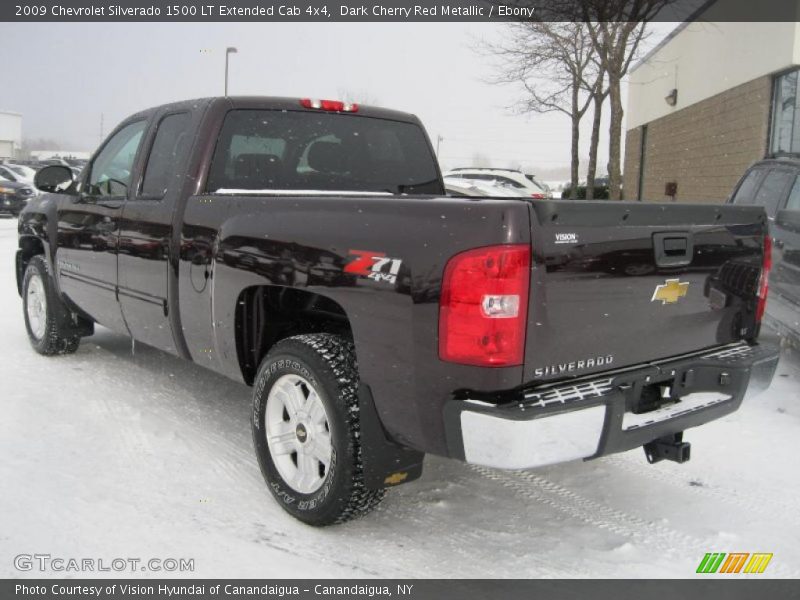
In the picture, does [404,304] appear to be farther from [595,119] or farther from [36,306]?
[595,119]

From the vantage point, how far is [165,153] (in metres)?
4.60

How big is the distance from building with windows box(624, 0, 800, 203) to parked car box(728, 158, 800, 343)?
4392mm

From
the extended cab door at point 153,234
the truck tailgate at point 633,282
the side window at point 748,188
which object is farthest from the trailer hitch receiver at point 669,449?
the side window at point 748,188

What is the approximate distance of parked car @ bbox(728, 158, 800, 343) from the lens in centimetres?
578

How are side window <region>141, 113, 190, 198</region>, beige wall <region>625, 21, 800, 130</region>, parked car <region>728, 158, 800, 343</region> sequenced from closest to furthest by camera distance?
1. side window <region>141, 113, 190, 198</region>
2. parked car <region>728, 158, 800, 343</region>
3. beige wall <region>625, 21, 800, 130</region>

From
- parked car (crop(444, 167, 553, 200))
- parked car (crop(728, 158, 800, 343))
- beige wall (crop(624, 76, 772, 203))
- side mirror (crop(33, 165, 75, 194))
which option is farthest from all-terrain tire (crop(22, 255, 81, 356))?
parked car (crop(444, 167, 553, 200))

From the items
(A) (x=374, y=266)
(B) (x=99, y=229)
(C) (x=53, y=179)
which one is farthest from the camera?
(C) (x=53, y=179)

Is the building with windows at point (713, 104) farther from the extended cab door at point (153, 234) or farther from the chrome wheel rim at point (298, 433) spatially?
the chrome wheel rim at point (298, 433)

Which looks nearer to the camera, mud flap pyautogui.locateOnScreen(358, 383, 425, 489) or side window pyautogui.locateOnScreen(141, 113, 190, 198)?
mud flap pyautogui.locateOnScreen(358, 383, 425, 489)

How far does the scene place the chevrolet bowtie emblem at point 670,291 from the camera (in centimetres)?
306

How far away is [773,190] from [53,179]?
613 centimetres

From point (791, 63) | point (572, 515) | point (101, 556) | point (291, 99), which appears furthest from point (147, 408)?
point (791, 63)

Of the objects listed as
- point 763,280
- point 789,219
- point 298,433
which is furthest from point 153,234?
point 789,219

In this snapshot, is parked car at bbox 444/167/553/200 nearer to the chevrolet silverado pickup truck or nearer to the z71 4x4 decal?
the chevrolet silverado pickup truck
